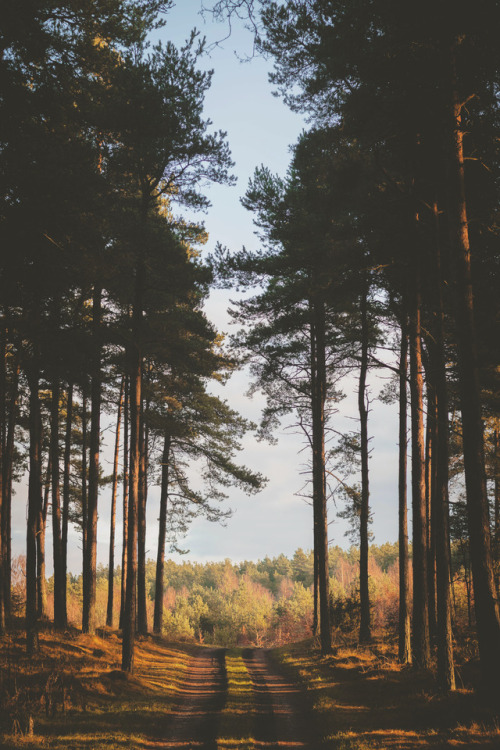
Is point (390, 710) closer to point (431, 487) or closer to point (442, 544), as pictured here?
point (442, 544)

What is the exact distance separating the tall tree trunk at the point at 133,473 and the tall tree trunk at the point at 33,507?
88.4 inches

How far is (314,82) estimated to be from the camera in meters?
10.8

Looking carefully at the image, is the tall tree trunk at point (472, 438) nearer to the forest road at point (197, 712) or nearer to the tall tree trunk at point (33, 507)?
→ the forest road at point (197, 712)

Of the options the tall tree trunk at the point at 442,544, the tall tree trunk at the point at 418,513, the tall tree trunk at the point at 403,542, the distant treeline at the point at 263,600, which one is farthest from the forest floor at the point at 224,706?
the distant treeline at the point at 263,600

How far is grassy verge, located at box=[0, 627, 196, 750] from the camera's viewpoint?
816cm

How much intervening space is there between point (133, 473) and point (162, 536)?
39.1ft

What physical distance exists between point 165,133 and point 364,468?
41.1 feet

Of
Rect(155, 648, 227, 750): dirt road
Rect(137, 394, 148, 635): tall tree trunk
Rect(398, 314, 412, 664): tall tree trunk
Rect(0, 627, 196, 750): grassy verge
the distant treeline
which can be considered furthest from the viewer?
the distant treeline

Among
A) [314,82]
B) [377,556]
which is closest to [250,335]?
[314,82]

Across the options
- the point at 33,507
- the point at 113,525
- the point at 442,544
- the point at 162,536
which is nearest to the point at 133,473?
the point at 33,507

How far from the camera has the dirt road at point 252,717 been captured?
8414 millimetres

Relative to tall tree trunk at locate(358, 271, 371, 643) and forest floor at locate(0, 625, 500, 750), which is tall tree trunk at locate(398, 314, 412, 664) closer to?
forest floor at locate(0, 625, 500, 750)

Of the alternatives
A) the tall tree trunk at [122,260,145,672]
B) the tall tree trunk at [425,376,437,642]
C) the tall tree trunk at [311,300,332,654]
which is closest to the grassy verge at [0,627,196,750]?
the tall tree trunk at [122,260,145,672]

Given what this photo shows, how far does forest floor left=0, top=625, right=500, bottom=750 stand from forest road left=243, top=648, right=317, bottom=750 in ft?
0.08
